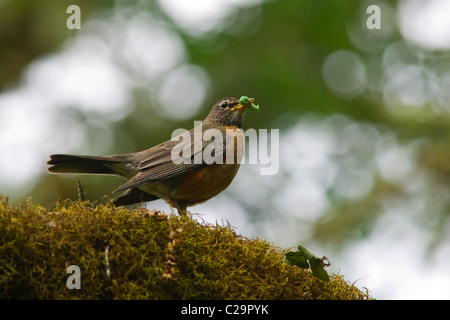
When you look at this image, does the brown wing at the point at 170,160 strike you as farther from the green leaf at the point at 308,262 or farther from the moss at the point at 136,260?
the green leaf at the point at 308,262

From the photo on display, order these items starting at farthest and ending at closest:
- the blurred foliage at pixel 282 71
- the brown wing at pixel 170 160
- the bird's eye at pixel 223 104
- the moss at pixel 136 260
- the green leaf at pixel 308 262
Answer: the blurred foliage at pixel 282 71 < the bird's eye at pixel 223 104 < the brown wing at pixel 170 160 < the green leaf at pixel 308 262 < the moss at pixel 136 260

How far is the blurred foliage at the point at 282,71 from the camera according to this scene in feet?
28.5

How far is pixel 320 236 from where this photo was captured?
851 centimetres

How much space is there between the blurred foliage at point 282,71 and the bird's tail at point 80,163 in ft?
8.96

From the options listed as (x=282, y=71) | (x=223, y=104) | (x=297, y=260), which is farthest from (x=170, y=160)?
(x=282, y=71)

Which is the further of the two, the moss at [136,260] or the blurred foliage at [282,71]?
the blurred foliage at [282,71]

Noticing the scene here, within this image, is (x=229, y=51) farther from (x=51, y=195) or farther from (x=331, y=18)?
(x=51, y=195)

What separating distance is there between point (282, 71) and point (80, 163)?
5396 mm

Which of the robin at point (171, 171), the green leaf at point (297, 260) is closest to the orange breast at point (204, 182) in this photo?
the robin at point (171, 171)

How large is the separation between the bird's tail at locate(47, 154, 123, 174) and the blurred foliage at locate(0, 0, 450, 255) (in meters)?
2.73

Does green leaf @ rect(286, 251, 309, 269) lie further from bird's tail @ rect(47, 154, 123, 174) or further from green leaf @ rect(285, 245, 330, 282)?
bird's tail @ rect(47, 154, 123, 174)

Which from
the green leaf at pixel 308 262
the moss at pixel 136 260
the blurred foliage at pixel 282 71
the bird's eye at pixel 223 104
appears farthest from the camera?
the blurred foliage at pixel 282 71

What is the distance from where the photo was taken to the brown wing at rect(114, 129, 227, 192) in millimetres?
5367

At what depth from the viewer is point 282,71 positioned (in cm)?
998
